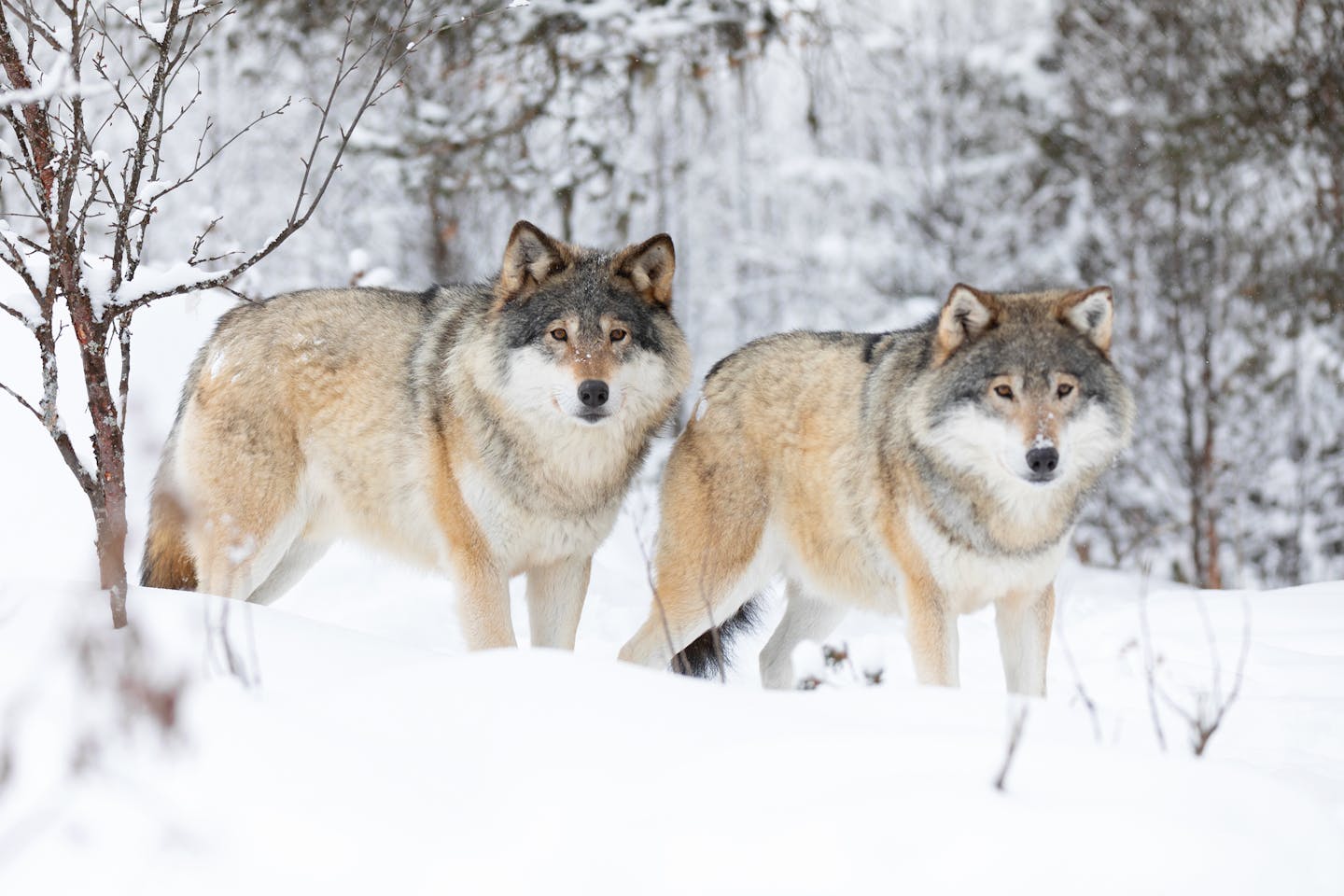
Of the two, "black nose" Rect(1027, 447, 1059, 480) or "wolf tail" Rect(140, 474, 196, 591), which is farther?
"wolf tail" Rect(140, 474, 196, 591)

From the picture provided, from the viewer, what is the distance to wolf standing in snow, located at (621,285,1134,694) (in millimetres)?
4211

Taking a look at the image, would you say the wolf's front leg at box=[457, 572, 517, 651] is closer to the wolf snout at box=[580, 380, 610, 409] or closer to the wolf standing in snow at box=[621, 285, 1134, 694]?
the wolf standing in snow at box=[621, 285, 1134, 694]

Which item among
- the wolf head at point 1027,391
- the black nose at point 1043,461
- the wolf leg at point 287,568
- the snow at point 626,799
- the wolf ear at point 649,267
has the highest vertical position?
the wolf ear at point 649,267

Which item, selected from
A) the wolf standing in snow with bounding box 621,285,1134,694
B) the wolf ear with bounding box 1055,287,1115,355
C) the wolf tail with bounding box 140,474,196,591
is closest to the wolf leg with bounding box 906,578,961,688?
the wolf standing in snow with bounding box 621,285,1134,694

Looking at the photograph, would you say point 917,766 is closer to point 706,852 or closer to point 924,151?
point 706,852

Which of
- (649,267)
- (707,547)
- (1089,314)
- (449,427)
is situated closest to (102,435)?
(449,427)

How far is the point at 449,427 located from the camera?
15.2 ft

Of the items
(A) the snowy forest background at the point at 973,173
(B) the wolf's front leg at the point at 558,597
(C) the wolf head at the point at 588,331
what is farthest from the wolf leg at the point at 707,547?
(A) the snowy forest background at the point at 973,173

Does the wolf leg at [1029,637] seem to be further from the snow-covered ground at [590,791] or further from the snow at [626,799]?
the snow at [626,799]

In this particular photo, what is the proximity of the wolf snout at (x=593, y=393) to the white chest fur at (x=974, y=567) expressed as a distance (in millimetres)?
1140

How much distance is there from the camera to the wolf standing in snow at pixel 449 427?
14.8 ft

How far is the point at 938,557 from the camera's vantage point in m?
4.28

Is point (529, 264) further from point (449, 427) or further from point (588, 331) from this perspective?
point (449, 427)

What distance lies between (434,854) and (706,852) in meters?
0.44
